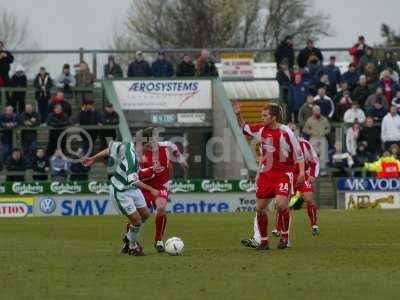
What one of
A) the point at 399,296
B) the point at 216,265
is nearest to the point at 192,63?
the point at 216,265

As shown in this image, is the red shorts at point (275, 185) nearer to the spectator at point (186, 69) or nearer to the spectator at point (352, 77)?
the spectator at point (352, 77)

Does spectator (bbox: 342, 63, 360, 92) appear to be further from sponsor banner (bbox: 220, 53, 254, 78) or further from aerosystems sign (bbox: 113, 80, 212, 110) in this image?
aerosystems sign (bbox: 113, 80, 212, 110)

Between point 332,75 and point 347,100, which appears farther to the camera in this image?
point 332,75

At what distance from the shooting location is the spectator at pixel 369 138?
124 ft

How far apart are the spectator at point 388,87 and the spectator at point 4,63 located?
11.9 metres

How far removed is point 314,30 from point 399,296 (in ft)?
236

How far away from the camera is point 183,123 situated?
42062 mm

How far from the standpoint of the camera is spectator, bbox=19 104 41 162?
1460 inches

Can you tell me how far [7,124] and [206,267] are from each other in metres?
22.5

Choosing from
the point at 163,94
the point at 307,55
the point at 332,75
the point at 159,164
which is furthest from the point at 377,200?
the point at 159,164

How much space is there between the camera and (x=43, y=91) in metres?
38.2

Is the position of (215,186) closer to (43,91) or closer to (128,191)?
(43,91)

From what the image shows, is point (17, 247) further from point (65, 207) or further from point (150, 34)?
point (150, 34)

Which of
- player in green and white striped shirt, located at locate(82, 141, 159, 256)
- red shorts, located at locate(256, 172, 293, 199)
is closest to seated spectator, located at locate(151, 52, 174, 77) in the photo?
red shorts, located at locate(256, 172, 293, 199)
